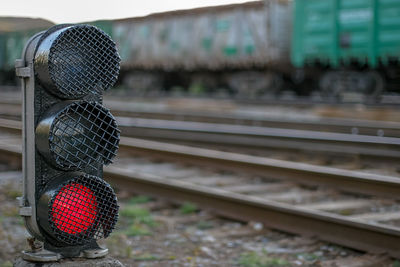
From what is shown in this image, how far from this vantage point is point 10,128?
2.94m

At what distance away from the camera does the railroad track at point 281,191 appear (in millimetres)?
3678

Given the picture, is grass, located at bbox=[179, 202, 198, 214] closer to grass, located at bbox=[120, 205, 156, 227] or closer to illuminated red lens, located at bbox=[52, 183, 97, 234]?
grass, located at bbox=[120, 205, 156, 227]

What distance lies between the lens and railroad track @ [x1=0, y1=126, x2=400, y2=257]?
368cm

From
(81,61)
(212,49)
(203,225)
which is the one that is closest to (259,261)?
(203,225)

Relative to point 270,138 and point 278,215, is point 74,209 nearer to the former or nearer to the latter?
point 278,215

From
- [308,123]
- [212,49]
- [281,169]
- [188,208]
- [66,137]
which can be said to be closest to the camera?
[66,137]

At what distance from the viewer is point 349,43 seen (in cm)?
1680

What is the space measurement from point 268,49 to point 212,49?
9.27 feet

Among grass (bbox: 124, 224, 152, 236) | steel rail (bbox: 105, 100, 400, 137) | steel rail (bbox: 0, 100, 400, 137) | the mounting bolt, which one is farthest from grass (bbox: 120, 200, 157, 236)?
steel rail (bbox: 105, 100, 400, 137)

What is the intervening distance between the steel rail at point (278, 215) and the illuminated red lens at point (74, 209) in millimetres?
2103

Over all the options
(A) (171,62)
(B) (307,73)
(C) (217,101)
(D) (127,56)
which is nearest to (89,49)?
(C) (217,101)

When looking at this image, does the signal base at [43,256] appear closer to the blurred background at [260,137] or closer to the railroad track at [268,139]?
the blurred background at [260,137]

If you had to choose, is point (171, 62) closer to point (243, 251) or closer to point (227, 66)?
point (227, 66)

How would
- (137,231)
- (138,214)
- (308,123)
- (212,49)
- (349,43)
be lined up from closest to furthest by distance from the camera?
(137,231), (138,214), (308,123), (349,43), (212,49)
